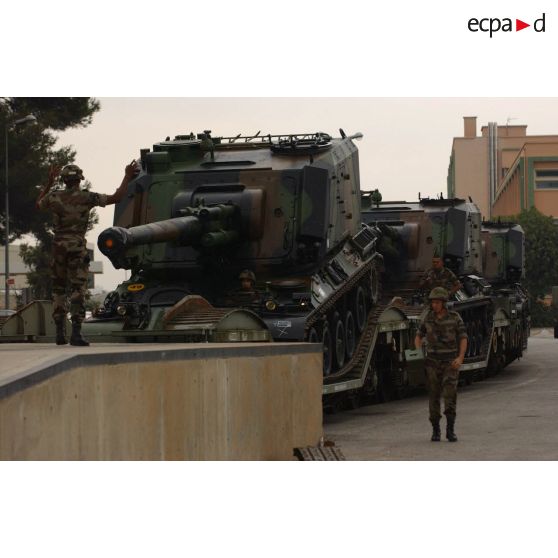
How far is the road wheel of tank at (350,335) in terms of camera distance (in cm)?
2172

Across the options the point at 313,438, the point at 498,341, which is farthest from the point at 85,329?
the point at 498,341

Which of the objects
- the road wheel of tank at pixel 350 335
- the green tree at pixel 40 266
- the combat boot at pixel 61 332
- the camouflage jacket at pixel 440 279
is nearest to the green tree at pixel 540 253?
the green tree at pixel 40 266

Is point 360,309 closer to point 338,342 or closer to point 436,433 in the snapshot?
point 338,342

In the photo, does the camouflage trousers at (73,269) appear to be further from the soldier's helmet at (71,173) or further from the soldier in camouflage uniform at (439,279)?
the soldier in camouflage uniform at (439,279)

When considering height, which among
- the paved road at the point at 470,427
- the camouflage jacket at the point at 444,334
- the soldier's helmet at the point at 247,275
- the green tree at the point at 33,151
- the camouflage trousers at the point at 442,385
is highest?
the green tree at the point at 33,151

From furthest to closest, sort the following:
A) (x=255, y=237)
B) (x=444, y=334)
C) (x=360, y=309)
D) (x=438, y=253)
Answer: (x=438, y=253) → (x=360, y=309) → (x=255, y=237) → (x=444, y=334)

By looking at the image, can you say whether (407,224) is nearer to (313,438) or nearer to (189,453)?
(313,438)

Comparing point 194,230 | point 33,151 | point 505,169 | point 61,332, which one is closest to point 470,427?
point 194,230

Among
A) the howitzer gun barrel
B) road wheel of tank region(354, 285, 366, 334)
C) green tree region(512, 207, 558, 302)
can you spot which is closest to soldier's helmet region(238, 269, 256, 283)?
the howitzer gun barrel

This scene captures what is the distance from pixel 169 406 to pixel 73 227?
352cm

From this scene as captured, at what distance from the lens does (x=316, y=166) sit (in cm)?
2086

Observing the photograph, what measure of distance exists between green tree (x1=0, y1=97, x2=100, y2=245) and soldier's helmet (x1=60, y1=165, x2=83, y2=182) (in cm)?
2983

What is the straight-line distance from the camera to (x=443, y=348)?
1639cm

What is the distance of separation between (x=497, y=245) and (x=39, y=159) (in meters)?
15.6
